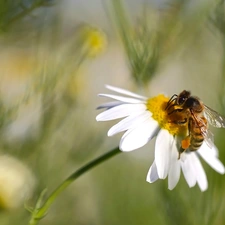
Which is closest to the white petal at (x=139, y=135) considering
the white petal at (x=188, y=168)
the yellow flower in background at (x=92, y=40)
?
the white petal at (x=188, y=168)

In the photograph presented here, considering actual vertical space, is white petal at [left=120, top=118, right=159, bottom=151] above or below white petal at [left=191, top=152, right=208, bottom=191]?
above

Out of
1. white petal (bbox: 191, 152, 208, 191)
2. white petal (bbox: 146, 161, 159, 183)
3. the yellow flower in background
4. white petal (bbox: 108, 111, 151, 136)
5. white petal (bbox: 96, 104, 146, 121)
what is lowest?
white petal (bbox: 191, 152, 208, 191)

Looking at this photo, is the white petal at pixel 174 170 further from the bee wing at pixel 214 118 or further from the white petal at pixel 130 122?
the bee wing at pixel 214 118

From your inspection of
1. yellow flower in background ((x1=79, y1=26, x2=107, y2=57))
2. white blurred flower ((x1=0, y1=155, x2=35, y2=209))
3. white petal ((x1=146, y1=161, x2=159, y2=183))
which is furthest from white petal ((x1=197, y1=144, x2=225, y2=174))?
yellow flower in background ((x1=79, y1=26, x2=107, y2=57))

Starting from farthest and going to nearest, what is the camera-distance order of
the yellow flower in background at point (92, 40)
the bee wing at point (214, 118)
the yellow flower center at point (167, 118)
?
1. the yellow flower in background at point (92, 40)
2. the bee wing at point (214, 118)
3. the yellow flower center at point (167, 118)

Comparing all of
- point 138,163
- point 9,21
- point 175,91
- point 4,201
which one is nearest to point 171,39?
point 9,21

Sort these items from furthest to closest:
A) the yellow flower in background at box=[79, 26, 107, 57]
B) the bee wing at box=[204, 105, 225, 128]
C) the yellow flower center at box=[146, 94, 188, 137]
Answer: the yellow flower in background at box=[79, 26, 107, 57] < the bee wing at box=[204, 105, 225, 128] < the yellow flower center at box=[146, 94, 188, 137]

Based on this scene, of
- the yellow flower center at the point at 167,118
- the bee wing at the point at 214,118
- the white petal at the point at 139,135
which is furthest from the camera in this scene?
the bee wing at the point at 214,118

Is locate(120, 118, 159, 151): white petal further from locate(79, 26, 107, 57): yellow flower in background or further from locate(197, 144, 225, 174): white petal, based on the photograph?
locate(79, 26, 107, 57): yellow flower in background
